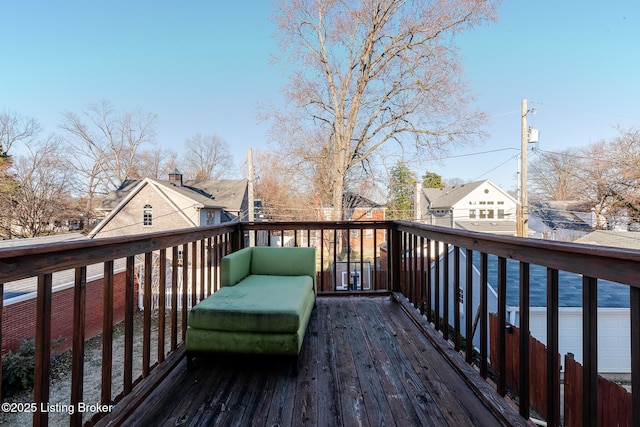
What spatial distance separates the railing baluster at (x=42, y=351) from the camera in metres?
1.02

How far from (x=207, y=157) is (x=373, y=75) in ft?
56.6

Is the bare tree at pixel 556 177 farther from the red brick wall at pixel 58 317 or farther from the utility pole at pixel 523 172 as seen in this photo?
the red brick wall at pixel 58 317

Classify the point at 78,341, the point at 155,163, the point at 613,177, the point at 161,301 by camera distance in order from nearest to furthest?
the point at 78,341 < the point at 161,301 < the point at 613,177 < the point at 155,163

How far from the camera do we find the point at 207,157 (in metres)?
23.2

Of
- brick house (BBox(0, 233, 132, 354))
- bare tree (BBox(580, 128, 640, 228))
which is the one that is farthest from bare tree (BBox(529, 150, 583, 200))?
brick house (BBox(0, 233, 132, 354))

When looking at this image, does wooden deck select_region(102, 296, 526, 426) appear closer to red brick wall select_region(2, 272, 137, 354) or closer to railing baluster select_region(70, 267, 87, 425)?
railing baluster select_region(70, 267, 87, 425)

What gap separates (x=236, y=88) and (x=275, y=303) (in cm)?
1164

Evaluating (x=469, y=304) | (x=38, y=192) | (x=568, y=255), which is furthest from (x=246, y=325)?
(x=38, y=192)

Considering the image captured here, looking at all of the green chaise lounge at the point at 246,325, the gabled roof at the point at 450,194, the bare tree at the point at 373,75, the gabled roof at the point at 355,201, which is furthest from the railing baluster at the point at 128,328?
the gabled roof at the point at 450,194

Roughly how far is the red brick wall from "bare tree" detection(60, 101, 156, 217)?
12.7 meters

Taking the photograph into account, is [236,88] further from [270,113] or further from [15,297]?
[15,297]

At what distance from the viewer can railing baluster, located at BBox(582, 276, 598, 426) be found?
92 centimetres

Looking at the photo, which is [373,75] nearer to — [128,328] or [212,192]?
[128,328]

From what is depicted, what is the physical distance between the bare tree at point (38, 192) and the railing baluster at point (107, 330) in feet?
52.8
